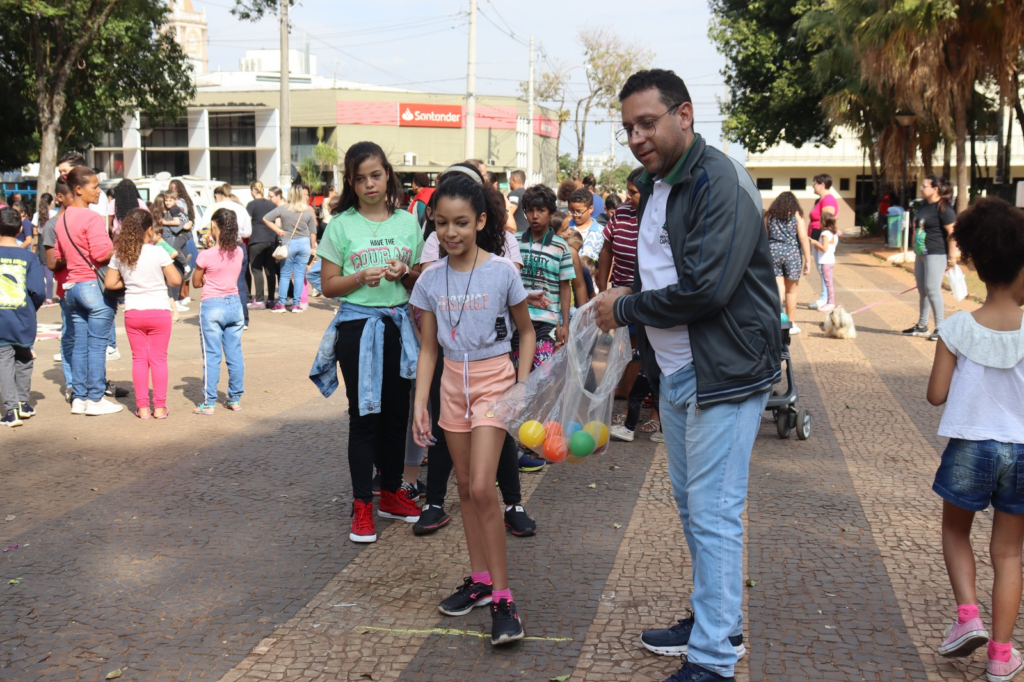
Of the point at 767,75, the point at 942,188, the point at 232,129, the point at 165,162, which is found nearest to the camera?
the point at 942,188

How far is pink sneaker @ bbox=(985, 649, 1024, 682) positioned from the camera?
3.51 meters

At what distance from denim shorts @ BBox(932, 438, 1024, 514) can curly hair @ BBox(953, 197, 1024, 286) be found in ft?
2.03

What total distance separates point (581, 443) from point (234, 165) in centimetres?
6474

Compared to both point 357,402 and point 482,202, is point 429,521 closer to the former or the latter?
point 357,402

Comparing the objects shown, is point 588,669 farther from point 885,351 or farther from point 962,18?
point 962,18

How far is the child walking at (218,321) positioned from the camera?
26.7ft

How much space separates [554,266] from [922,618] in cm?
311

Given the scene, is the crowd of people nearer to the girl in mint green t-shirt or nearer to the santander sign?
the girl in mint green t-shirt

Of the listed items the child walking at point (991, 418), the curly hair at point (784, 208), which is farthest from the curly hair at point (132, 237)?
the curly hair at point (784, 208)

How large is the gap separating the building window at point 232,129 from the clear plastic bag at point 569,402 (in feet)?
208

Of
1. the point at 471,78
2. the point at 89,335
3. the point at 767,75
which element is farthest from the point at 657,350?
the point at 767,75

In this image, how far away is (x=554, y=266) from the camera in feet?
20.6

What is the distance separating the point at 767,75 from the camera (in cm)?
3706

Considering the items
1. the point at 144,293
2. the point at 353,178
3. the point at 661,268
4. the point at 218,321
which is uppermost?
the point at 353,178
